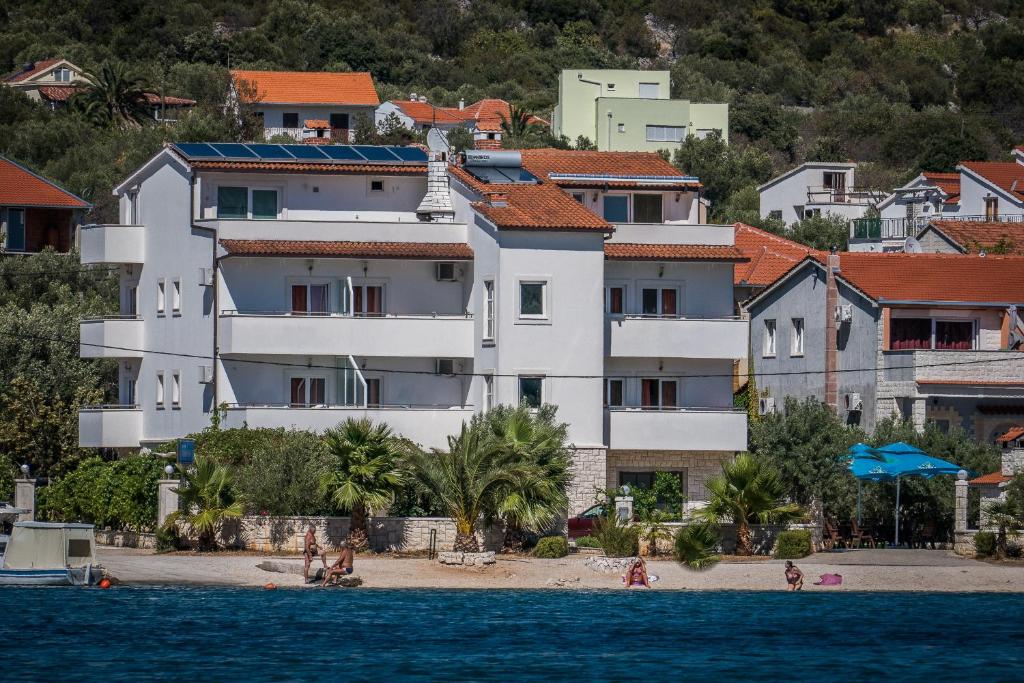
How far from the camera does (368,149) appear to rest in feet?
241

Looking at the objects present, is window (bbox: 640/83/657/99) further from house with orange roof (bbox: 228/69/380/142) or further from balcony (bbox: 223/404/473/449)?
balcony (bbox: 223/404/473/449)

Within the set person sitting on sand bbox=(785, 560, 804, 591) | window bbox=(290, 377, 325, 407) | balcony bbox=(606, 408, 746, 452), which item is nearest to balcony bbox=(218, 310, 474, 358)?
window bbox=(290, 377, 325, 407)

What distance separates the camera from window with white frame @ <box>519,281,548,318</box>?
2594 inches

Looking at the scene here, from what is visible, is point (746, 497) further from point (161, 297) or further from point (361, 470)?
point (161, 297)

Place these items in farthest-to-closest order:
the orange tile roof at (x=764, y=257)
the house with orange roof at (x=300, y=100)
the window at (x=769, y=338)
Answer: the house with orange roof at (x=300, y=100), the orange tile roof at (x=764, y=257), the window at (x=769, y=338)

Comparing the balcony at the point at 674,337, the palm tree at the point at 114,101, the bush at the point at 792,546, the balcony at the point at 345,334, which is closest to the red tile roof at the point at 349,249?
the balcony at the point at 345,334

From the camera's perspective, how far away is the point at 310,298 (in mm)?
68500

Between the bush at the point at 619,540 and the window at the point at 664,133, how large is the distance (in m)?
82.5

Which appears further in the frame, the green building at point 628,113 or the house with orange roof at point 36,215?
the green building at point 628,113

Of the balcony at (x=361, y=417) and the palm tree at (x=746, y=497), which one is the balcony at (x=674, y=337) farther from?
the palm tree at (x=746, y=497)

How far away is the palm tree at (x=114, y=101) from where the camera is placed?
138m

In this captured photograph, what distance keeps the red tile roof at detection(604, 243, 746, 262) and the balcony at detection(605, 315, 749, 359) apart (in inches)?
78.5

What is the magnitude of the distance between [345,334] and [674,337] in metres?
11.1

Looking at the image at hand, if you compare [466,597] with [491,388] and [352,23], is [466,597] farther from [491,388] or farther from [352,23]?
[352,23]
